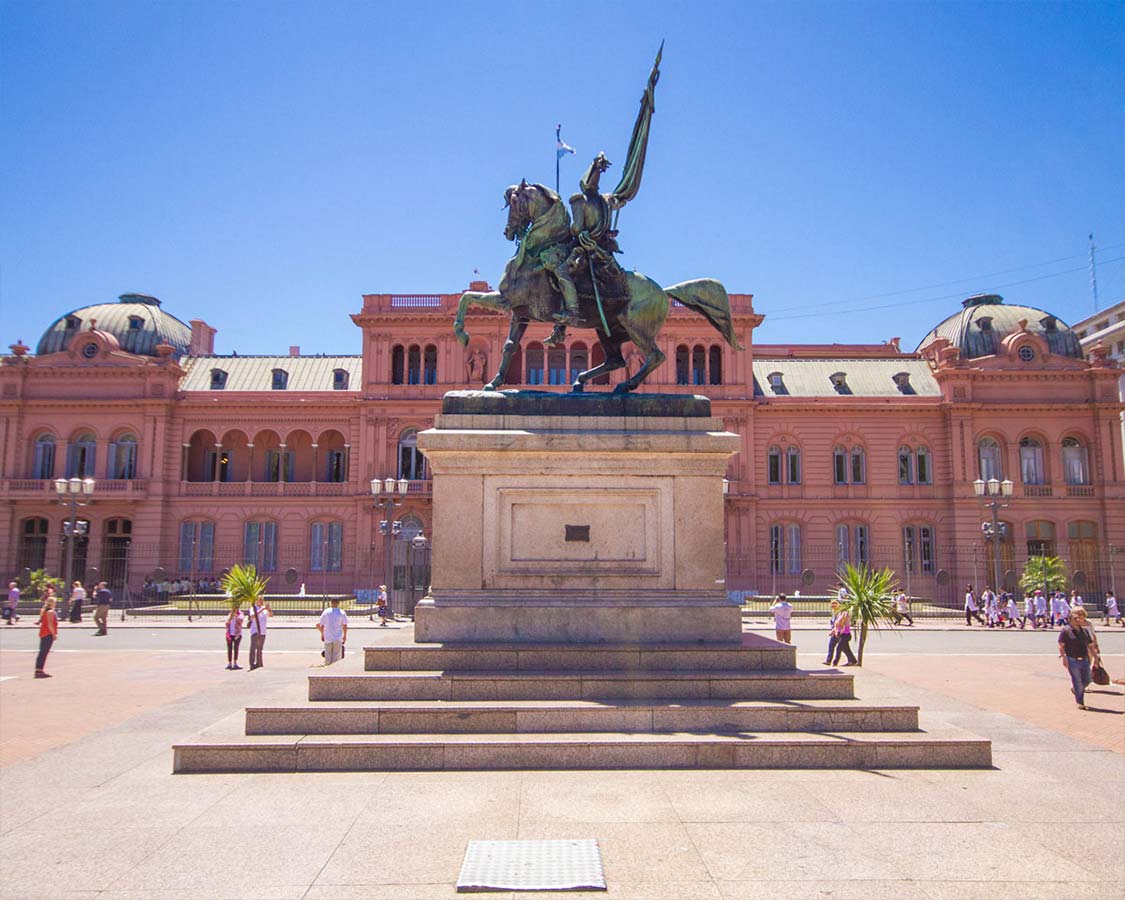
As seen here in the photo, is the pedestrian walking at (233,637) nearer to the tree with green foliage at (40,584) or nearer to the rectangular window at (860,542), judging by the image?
the tree with green foliage at (40,584)

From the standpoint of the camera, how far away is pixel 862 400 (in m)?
49.3

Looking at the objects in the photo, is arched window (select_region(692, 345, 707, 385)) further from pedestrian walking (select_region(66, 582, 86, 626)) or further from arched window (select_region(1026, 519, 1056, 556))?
pedestrian walking (select_region(66, 582, 86, 626))

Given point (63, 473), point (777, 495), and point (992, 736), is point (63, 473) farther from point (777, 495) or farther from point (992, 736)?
point (992, 736)

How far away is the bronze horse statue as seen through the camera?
10.3 metres

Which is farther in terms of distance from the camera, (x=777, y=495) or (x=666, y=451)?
(x=777, y=495)

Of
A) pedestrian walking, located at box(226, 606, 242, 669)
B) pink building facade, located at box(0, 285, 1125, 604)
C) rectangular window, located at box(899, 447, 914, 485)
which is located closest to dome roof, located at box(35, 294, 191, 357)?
pink building facade, located at box(0, 285, 1125, 604)

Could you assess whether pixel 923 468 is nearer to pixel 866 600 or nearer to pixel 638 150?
pixel 866 600

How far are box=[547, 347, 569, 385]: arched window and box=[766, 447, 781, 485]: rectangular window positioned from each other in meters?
12.7

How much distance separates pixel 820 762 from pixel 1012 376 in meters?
48.0

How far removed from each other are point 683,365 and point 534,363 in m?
8.81

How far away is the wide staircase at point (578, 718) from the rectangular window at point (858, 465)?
4362cm

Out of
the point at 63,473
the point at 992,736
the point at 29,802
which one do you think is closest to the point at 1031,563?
the point at 992,736

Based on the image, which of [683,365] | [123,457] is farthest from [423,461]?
[123,457]

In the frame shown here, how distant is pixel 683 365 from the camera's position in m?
50.4
